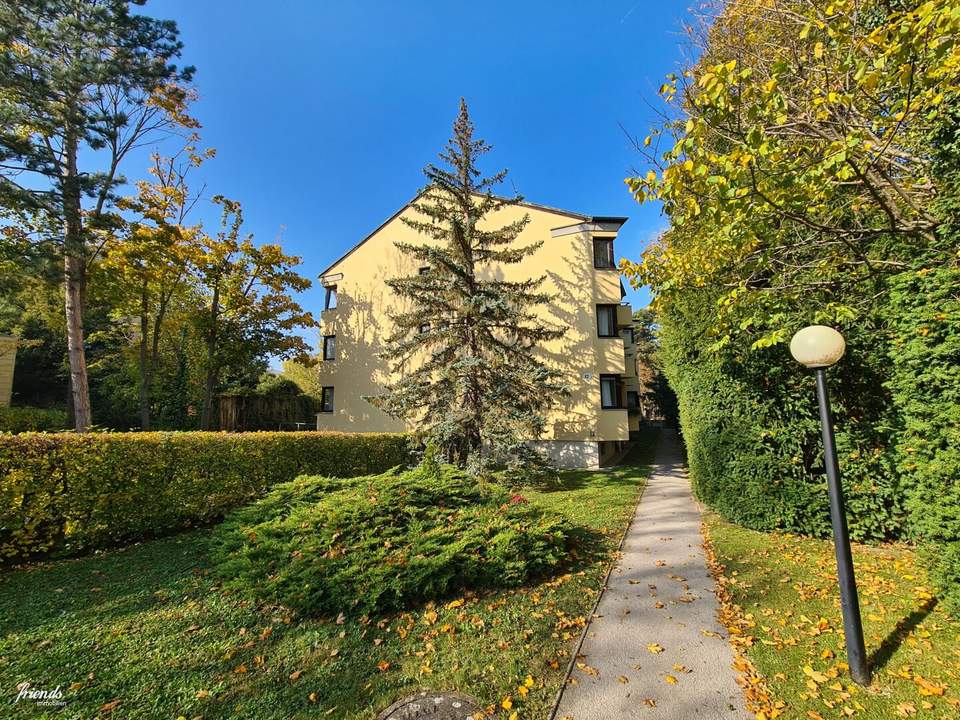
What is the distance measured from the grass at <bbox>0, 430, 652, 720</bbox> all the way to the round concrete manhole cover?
0.10 m

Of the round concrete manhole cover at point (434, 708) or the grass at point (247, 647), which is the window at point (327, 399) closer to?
the grass at point (247, 647)

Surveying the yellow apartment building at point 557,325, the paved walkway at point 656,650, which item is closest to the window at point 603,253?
the yellow apartment building at point 557,325

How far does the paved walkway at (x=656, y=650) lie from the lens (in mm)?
2994

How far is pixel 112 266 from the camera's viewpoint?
15367 millimetres

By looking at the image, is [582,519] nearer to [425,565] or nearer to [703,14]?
[425,565]

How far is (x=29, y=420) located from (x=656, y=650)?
24286 mm

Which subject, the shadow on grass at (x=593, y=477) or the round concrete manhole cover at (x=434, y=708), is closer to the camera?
the round concrete manhole cover at (x=434, y=708)

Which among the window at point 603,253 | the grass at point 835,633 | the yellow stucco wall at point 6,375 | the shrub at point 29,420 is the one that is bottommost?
the grass at point 835,633

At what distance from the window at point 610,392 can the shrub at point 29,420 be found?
22.0 meters

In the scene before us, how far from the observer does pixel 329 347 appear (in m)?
19.6

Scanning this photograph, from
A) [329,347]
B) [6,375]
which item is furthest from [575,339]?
[6,375]

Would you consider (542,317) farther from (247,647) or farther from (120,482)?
(247,647)

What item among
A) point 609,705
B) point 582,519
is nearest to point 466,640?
point 609,705

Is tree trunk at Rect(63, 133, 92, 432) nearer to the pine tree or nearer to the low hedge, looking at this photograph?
the low hedge
